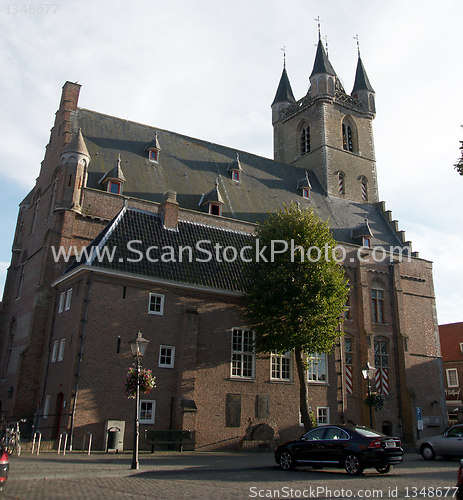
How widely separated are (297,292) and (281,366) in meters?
5.01

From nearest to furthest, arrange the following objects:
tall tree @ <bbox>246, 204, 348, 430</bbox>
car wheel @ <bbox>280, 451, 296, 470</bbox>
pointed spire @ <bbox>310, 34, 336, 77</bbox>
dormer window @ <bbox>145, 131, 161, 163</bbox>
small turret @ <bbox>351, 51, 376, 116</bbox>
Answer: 1. car wheel @ <bbox>280, 451, 296, 470</bbox>
2. tall tree @ <bbox>246, 204, 348, 430</bbox>
3. dormer window @ <bbox>145, 131, 161, 163</bbox>
4. pointed spire @ <bbox>310, 34, 336, 77</bbox>
5. small turret @ <bbox>351, 51, 376, 116</bbox>

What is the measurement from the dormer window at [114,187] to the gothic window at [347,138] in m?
25.1

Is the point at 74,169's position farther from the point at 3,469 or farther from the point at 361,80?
the point at 361,80

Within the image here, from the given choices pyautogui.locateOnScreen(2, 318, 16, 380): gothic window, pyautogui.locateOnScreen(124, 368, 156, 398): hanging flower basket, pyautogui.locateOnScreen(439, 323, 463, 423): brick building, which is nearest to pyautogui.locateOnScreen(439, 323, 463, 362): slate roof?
pyautogui.locateOnScreen(439, 323, 463, 423): brick building

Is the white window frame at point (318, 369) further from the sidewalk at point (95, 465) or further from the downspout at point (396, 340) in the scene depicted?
the sidewalk at point (95, 465)

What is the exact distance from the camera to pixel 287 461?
14812 mm

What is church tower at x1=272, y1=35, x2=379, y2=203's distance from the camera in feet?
145

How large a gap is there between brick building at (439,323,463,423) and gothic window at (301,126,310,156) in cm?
2358

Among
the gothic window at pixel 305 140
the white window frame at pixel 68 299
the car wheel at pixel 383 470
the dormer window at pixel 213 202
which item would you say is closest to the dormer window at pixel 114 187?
the dormer window at pixel 213 202

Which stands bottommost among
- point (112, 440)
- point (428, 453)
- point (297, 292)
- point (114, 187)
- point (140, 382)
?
point (428, 453)

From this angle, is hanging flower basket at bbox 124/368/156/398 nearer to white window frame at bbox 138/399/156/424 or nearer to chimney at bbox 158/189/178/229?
white window frame at bbox 138/399/156/424

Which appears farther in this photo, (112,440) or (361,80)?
(361,80)

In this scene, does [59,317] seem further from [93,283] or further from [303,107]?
[303,107]

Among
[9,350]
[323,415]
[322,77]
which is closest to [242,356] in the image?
[323,415]
